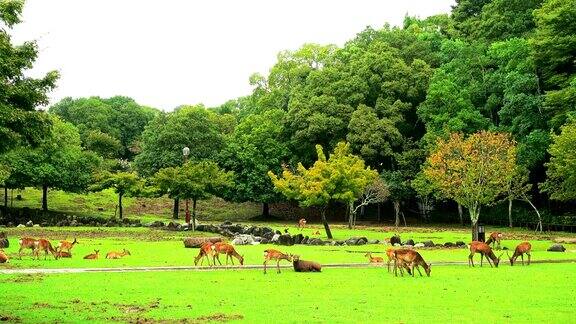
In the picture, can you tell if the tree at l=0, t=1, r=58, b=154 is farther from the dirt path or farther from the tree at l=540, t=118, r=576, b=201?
the tree at l=540, t=118, r=576, b=201

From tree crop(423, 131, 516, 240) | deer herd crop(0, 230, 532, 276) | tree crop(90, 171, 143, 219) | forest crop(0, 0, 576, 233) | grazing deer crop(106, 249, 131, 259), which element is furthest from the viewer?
tree crop(90, 171, 143, 219)

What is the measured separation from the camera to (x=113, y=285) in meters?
18.0

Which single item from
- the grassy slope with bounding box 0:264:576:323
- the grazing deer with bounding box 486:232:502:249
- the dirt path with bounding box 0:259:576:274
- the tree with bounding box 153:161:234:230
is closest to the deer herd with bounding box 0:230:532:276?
the dirt path with bounding box 0:259:576:274

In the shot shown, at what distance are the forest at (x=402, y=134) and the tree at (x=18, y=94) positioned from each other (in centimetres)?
2828

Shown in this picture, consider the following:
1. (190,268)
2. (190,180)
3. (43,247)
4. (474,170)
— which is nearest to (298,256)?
(190,268)

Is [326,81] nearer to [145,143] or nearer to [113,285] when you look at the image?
[145,143]

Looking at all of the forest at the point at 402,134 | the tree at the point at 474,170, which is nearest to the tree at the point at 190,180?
the forest at the point at 402,134

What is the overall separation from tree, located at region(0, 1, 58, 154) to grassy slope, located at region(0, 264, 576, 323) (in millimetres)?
3985

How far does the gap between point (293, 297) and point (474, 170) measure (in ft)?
90.3

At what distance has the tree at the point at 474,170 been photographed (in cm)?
4022

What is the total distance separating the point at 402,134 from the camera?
68188 mm

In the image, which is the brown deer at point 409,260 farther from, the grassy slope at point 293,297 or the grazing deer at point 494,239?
the grazing deer at point 494,239

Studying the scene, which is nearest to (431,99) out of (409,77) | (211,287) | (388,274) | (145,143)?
(409,77)

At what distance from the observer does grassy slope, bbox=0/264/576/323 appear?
43.6 feet
